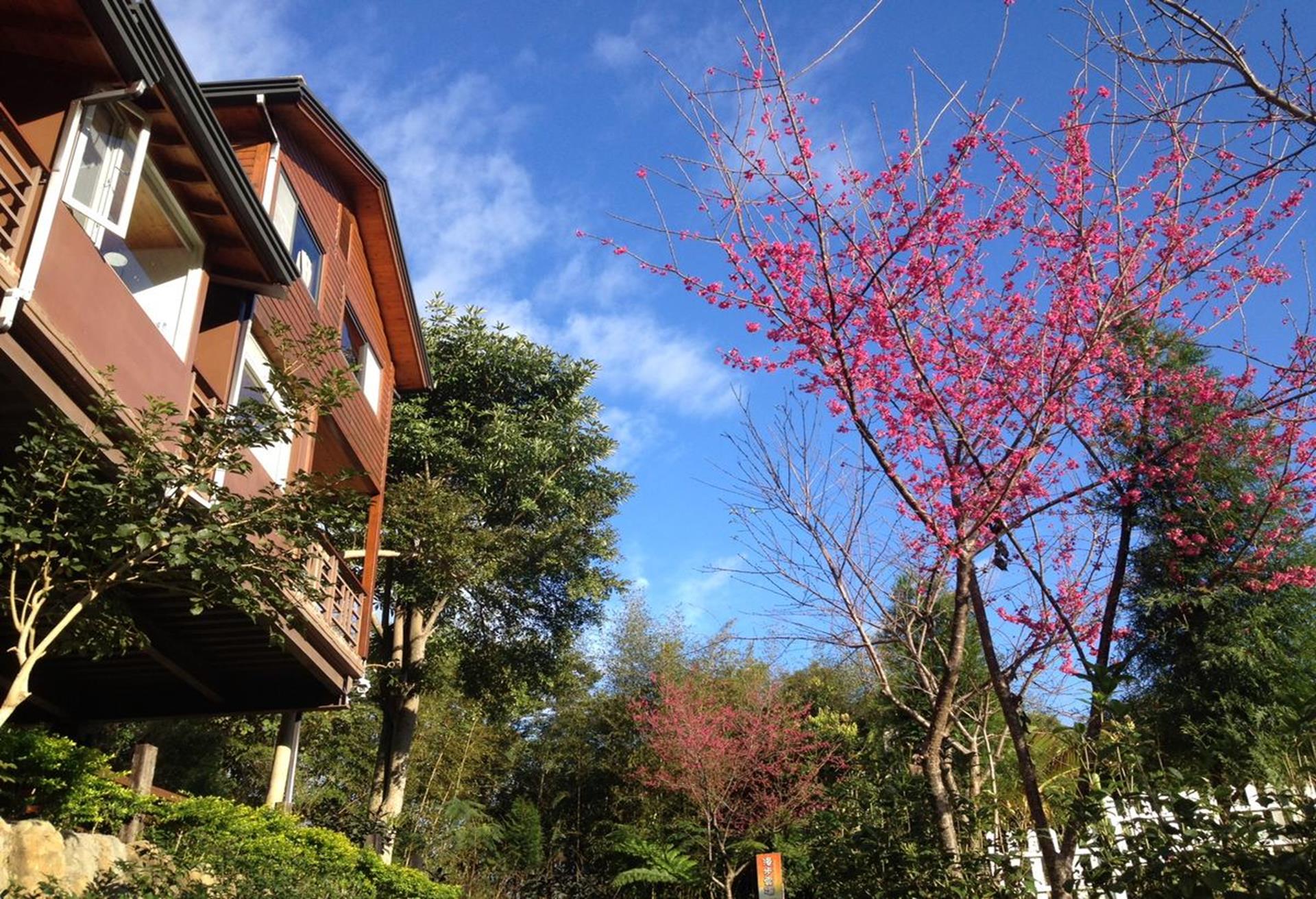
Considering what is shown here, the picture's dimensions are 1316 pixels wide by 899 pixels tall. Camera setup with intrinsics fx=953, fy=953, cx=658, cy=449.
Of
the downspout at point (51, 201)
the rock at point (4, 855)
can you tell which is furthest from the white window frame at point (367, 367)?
the rock at point (4, 855)

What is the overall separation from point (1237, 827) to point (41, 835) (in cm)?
621

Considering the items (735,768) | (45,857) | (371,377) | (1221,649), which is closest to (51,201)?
(45,857)

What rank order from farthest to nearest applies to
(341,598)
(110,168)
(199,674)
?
(341,598) < (199,674) < (110,168)

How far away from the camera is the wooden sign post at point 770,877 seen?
11320mm

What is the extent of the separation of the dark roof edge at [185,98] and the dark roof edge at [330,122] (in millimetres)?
793

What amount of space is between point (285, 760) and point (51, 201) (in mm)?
6889

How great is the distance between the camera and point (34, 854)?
5551 mm

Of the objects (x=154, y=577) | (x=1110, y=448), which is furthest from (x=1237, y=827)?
(x=154, y=577)

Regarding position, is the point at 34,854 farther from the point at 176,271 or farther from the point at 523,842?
the point at 523,842

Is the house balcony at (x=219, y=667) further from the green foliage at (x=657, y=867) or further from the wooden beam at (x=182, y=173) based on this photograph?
the green foliage at (x=657, y=867)

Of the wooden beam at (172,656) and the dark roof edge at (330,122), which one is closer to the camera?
the wooden beam at (172,656)

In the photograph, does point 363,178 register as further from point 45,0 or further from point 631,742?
point 631,742

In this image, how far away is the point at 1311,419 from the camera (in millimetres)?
4965

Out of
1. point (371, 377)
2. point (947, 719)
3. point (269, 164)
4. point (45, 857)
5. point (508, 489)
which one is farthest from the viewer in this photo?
point (508, 489)
